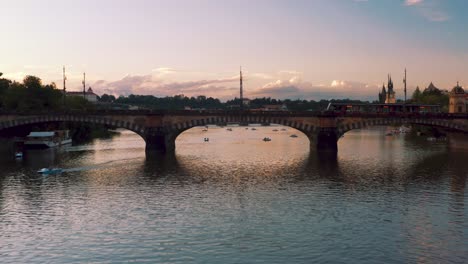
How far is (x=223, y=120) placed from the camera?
96.6 meters

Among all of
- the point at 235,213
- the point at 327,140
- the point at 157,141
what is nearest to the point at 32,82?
the point at 157,141

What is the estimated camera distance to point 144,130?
95250 mm

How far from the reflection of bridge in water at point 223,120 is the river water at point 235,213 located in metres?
18.4

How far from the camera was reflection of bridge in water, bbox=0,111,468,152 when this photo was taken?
312 feet

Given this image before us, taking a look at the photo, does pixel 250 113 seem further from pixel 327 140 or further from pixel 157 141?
pixel 157 141

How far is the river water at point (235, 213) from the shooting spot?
32188 mm

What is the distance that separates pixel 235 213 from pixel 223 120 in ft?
178

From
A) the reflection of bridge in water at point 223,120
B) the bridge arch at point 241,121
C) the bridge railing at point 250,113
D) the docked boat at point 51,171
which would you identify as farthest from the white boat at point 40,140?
the docked boat at point 51,171

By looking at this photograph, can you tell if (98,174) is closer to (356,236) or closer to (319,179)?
(319,179)

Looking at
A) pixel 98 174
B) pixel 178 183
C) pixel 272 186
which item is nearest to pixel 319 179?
pixel 272 186

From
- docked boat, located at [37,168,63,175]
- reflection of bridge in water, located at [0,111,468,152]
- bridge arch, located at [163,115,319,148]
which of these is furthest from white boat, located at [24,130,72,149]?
docked boat, located at [37,168,63,175]

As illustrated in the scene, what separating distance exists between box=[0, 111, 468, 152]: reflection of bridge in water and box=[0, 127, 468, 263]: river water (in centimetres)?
1841

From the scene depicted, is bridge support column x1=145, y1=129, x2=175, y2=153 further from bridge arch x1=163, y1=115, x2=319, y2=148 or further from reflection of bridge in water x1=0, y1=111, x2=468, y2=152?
bridge arch x1=163, y1=115, x2=319, y2=148

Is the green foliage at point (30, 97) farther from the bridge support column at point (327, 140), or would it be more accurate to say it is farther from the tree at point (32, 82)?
the bridge support column at point (327, 140)
